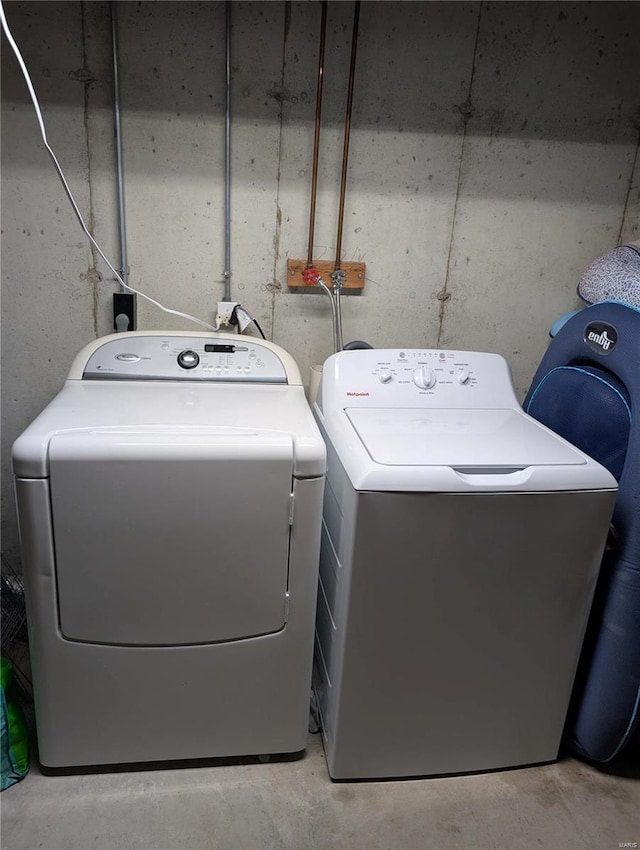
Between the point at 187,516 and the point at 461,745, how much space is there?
92 centimetres

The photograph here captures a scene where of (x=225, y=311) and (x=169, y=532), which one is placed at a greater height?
(x=225, y=311)

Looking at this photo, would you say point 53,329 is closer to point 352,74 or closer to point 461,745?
point 352,74

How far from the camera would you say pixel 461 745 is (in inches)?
60.2

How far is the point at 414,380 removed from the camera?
5.67 ft

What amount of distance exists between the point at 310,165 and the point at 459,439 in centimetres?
106

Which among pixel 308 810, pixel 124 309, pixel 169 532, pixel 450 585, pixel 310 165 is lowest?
pixel 308 810

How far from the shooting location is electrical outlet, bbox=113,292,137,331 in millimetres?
1968

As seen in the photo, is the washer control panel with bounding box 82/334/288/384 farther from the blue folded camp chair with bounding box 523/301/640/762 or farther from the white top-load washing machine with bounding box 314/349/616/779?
the blue folded camp chair with bounding box 523/301/640/762

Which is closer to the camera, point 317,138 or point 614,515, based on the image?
point 614,515

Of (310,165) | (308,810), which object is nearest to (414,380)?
(310,165)

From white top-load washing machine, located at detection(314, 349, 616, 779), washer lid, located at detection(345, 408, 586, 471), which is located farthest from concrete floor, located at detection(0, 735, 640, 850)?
washer lid, located at detection(345, 408, 586, 471)

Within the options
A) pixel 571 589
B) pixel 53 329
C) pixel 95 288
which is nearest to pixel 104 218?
pixel 95 288

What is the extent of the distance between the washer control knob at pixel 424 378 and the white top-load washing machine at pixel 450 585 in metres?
0.11

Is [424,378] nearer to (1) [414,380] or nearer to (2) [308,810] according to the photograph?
(1) [414,380]
